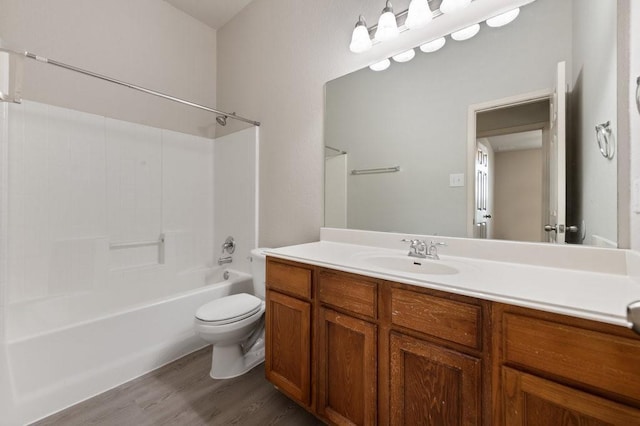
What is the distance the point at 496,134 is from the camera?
1249mm

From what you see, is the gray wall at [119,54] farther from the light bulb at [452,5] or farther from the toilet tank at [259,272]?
the light bulb at [452,5]

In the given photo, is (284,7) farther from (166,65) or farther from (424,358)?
(424,358)

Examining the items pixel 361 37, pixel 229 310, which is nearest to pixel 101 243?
pixel 229 310

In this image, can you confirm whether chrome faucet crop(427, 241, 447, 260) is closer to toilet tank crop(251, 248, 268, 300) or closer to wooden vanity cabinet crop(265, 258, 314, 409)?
wooden vanity cabinet crop(265, 258, 314, 409)

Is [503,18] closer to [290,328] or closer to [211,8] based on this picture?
[290,328]

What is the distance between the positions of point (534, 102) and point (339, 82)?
1.11 meters

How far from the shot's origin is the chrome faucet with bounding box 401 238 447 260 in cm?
127

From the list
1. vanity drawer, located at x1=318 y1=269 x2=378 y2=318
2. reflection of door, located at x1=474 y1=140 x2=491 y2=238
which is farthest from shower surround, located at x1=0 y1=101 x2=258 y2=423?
reflection of door, located at x1=474 y1=140 x2=491 y2=238

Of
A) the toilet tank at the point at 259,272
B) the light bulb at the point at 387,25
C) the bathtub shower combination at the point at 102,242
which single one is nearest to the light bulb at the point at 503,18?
the light bulb at the point at 387,25

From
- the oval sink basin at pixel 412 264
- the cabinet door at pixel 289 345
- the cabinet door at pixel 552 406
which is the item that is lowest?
the cabinet door at pixel 289 345

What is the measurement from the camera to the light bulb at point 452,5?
1279 mm

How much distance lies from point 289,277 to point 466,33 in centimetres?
152

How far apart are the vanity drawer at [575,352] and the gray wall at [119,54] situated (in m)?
2.72

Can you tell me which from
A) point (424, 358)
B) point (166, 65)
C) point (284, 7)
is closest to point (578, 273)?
point (424, 358)
